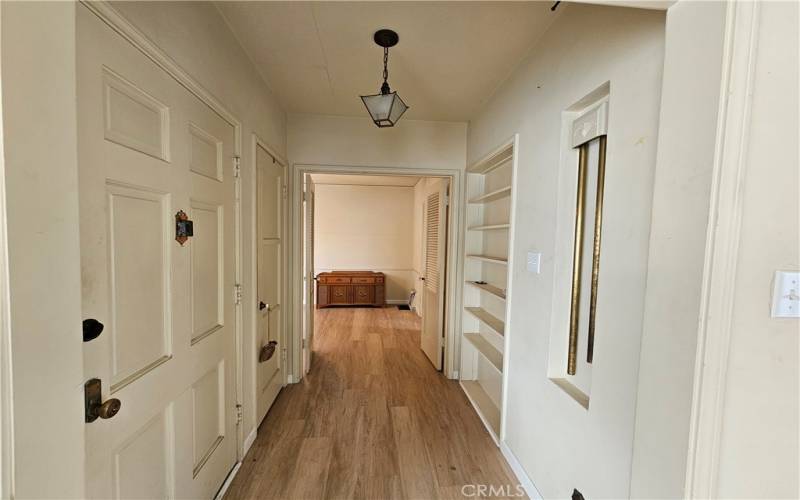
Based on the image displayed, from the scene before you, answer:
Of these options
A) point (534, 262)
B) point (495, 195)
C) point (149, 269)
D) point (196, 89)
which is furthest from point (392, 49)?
point (149, 269)

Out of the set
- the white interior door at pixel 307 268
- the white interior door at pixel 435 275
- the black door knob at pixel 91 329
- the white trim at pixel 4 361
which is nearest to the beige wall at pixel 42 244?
the white trim at pixel 4 361

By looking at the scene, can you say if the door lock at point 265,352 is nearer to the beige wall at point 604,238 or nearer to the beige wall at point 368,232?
the beige wall at point 604,238

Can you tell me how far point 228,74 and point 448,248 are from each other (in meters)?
2.19

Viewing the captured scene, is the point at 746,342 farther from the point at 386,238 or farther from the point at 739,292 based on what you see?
the point at 386,238

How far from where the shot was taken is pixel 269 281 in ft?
8.07

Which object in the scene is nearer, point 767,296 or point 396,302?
point 767,296

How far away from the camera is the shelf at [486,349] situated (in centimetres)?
240

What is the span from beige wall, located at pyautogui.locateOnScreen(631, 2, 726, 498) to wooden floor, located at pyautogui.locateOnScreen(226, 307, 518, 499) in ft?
3.96

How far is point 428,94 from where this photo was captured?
8.11 ft

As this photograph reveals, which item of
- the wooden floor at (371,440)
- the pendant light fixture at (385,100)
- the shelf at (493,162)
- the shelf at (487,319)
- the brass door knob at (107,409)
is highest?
the pendant light fixture at (385,100)

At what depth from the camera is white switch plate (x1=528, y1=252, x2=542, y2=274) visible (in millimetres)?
1711

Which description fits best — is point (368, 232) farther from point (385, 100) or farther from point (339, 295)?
point (385, 100)

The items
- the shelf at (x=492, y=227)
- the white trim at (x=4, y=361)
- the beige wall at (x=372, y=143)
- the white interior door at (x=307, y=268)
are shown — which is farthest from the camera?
the white interior door at (x=307, y=268)

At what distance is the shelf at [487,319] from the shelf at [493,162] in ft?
4.04
